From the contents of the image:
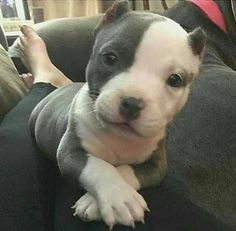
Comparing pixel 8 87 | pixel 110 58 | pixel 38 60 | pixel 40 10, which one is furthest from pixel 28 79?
pixel 40 10

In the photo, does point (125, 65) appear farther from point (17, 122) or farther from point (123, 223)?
point (17, 122)

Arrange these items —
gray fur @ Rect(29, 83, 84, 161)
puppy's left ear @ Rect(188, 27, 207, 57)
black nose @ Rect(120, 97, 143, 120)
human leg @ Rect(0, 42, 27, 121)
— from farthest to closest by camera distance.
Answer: human leg @ Rect(0, 42, 27, 121), gray fur @ Rect(29, 83, 84, 161), puppy's left ear @ Rect(188, 27, 207, 57), black nose @ Rect(120, 97, 143, 120)

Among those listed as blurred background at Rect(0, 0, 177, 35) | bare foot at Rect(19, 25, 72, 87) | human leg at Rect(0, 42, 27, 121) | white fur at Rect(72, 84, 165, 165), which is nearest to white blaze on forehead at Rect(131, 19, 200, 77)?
white fur at Rect(72, 84, 165, 165)

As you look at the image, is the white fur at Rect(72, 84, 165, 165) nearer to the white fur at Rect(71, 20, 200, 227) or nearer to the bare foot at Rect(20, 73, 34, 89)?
the white fur at Rect(71, 20, 200, 227)

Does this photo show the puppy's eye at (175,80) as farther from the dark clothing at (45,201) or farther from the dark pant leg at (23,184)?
the dark pant leg at (23,184)

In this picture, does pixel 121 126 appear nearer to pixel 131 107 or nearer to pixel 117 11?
pixel 131 107

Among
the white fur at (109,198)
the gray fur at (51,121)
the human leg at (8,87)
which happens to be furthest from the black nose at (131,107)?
the human leg at (8,87)
